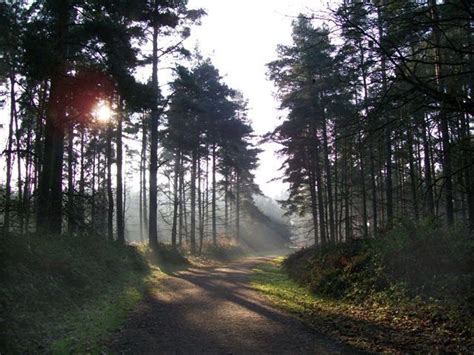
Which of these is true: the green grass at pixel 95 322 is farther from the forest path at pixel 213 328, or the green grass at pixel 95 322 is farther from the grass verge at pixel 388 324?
the grass verge at pixel 388 324

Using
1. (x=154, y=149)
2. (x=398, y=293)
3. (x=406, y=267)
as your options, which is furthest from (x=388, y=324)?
(x=154, y=149)

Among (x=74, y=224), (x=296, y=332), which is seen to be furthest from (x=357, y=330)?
(x=74, y=224)

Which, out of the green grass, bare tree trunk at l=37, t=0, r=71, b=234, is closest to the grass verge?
the green grass

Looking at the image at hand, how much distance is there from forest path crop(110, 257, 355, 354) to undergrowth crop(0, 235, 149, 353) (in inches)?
→ 20.7

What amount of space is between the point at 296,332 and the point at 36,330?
15.2ft

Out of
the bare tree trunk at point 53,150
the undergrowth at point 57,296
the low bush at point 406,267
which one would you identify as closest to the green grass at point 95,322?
the undergrowth at point 57,296

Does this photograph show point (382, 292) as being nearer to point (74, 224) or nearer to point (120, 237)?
point (74, 224)

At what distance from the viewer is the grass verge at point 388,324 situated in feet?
21.9

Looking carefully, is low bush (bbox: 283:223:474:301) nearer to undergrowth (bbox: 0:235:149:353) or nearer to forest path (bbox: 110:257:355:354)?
forest path (bbox: 110:257:355:354)

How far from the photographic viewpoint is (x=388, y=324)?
8.14m

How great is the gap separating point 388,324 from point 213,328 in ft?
11.6

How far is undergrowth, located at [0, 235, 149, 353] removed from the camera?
6414mm

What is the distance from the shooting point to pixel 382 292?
9.95 m

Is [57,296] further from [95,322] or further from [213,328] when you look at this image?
[213,328]
